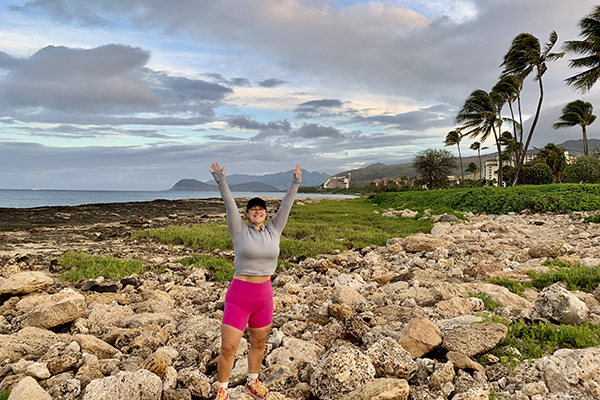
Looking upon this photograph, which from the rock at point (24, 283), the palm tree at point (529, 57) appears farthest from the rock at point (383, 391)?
the palm tree at point (529, 57)

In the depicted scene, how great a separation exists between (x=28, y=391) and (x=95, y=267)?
247 inches

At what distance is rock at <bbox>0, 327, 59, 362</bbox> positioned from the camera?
430 cm

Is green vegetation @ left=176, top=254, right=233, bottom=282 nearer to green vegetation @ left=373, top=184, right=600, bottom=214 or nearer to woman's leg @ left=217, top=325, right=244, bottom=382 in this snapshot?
woman's leg @ left=217, top=325, right=244, bottom=382

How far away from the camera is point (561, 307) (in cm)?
452

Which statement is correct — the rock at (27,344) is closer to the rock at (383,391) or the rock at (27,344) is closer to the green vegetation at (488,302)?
the rock at (383,391)

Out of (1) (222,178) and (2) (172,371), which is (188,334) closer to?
(2) (172,371)

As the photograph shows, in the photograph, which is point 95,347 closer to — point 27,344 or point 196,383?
point 27,344

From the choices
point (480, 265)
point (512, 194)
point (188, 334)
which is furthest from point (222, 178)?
point (512, 194)

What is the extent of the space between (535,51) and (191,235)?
95.7 feet

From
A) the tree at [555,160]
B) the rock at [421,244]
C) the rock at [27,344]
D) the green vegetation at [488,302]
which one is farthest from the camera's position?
the tree at [555,160]

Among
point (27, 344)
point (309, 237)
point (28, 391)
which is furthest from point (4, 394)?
point (309, 237)

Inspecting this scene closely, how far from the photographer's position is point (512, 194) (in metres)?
21.0

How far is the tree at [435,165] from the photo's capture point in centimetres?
5208

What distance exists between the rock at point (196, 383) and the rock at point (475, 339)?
8.26 feet
